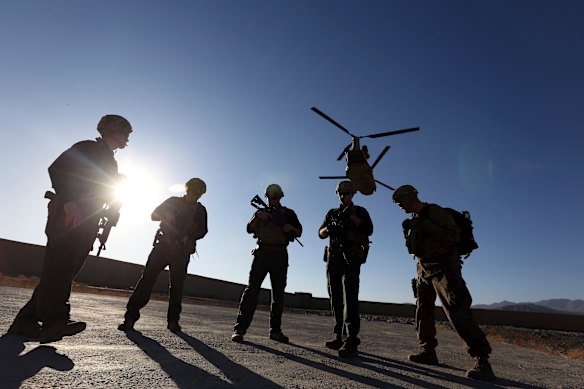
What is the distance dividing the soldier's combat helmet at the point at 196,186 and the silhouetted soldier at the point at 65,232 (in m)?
1.78

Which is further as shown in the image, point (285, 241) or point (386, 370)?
point (285, 241)

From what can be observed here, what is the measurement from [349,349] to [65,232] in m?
2.92

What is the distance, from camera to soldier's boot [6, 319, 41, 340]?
2918 millimetres

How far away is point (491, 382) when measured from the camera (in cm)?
314

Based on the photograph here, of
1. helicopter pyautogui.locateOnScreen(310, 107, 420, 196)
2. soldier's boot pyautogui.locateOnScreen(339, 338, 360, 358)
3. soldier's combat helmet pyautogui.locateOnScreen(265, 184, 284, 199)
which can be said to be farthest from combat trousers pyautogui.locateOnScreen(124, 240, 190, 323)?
helicopter pyautogui.locateOnScreen(310, 107, 420, 196)

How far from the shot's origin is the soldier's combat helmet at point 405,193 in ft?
13.4

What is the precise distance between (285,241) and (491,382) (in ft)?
8.74

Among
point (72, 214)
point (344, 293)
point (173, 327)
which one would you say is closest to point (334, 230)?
point (344, 293)

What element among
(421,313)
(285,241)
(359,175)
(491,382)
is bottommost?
(491,382)

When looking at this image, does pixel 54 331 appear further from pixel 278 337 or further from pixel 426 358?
pixel 426 358

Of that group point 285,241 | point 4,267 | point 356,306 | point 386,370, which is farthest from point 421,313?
point 4,267

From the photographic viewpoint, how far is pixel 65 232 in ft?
9.16

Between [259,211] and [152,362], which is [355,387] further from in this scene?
[259,211]

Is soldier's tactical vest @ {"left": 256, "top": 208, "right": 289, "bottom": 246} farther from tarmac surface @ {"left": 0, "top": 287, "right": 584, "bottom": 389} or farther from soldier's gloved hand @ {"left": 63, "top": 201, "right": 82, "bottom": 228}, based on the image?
soldier's gloved hand @ {"left": 63, "top": 201, "right": 82, "bottom": 228}
